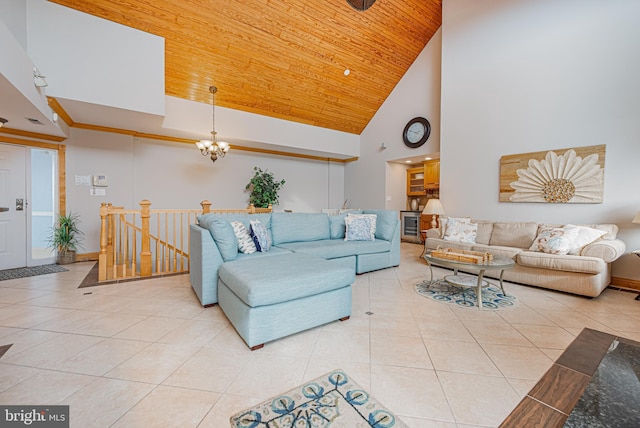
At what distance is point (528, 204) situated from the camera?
4.13 m

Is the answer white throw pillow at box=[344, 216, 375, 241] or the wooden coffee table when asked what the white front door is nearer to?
white throw pillow at box=[344, 216, 375, 241]

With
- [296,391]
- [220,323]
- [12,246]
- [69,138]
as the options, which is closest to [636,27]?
[296,391]

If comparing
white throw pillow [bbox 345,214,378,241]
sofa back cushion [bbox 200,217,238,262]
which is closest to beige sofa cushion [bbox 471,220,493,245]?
white throw pillow [bbox 345,214,378,241]

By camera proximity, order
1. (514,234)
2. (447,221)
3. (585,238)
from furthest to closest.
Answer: (447,221) → (514,234) → (585,238)

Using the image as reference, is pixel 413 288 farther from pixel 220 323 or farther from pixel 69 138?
pixel 69 138

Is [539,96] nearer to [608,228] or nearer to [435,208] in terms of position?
[608,228]

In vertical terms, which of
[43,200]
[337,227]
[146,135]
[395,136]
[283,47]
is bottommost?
[337,227]

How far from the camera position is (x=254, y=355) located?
1.82 m

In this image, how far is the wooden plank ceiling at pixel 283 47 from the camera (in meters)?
3.88

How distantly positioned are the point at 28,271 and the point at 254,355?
14.8ft

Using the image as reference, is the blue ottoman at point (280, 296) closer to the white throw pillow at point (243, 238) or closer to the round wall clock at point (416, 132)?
the white throw pillow at point (243, 238)

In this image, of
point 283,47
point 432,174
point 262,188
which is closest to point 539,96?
point 432,174

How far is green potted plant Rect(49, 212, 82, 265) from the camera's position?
4.43 meters

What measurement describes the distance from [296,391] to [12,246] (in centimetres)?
558
